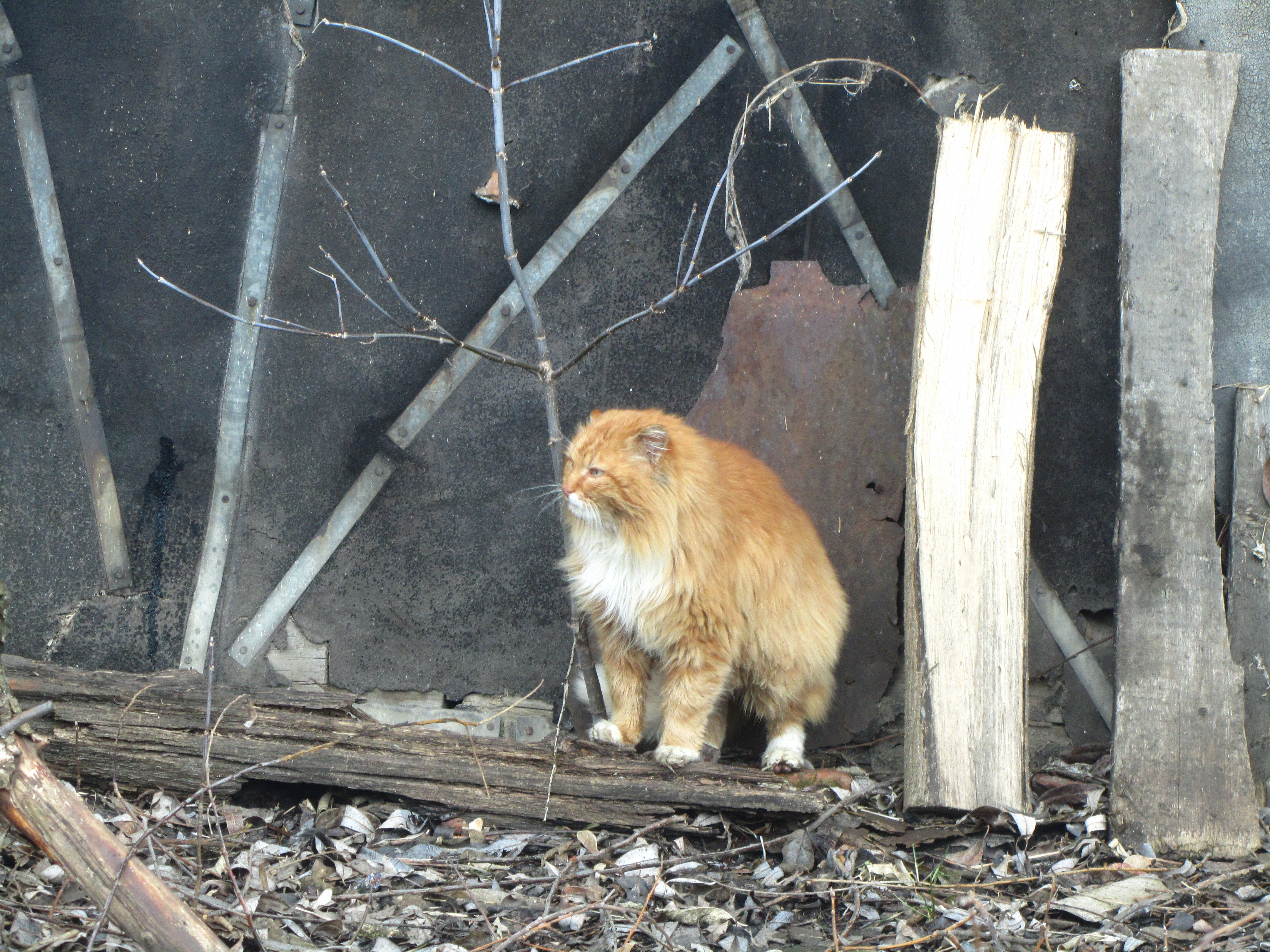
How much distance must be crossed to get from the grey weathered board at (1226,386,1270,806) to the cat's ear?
84.8 inches

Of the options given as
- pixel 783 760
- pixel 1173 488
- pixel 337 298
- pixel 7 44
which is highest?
pixel 7 44

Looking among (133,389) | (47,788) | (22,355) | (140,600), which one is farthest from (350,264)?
(47,788)

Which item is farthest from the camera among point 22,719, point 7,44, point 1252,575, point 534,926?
point 7,44

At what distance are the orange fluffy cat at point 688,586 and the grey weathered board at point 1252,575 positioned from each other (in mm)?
1457

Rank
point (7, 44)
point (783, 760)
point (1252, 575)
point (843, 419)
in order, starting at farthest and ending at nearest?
point (843, 419), point (7, 44), point (1252, 575), point (783, 760)

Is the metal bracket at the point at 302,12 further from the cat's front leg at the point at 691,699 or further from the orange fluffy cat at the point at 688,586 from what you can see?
the cat's front leg at the point at 691,699

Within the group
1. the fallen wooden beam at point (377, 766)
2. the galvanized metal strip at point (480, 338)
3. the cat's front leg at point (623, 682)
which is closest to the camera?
the fallen wooden beam at point (377, 766)

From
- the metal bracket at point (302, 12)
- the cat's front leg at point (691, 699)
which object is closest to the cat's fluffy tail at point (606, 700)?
the cat's front leg at point (691, 699)

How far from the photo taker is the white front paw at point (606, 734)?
11.5 feet

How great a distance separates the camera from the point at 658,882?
2.86 meters

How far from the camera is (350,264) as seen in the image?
4012mm

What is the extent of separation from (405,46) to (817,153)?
1661 millimetres

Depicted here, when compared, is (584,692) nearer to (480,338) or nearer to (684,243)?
(480,338)

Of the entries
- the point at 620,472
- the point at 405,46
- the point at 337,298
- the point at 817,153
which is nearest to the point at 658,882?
the point at 620,472
